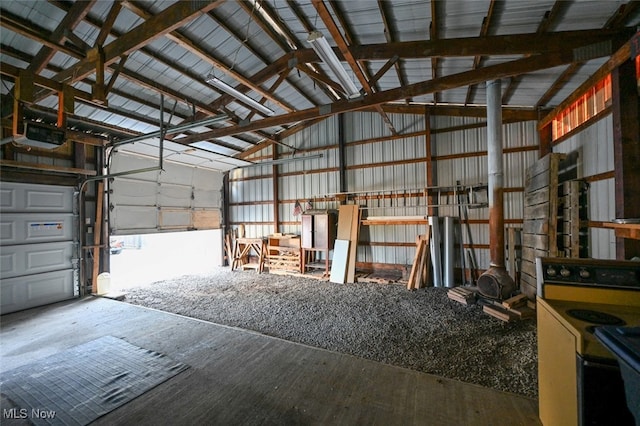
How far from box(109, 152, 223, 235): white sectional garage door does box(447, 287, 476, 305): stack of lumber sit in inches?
290

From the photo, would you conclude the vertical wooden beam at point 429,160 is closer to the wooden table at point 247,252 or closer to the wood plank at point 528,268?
the wood plank at point 528,268

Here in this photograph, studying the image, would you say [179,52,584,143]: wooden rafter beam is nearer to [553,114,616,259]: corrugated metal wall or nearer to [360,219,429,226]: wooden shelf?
[553,114,616,259]: corrugated metal wall

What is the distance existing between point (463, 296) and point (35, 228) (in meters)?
8.04

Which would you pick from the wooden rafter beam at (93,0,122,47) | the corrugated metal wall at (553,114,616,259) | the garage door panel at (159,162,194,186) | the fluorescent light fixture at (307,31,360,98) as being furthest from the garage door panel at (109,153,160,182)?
the corrugated metal wall at (553,114,616,259)

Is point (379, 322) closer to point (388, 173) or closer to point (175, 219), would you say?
point (388, 173)

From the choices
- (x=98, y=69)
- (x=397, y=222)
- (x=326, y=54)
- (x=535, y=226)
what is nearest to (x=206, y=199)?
(x=98, y=69)

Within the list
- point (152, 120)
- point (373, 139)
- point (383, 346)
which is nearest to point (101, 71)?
point (152, 120)

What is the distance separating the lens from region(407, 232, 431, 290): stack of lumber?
5.65m

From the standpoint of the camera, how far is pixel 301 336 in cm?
343

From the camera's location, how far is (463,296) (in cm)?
445

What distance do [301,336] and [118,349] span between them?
224 cm

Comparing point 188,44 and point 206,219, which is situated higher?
point 188,44

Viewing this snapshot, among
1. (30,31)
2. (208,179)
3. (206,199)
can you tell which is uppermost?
(30,31)

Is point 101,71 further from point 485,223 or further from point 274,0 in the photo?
point 485,223
